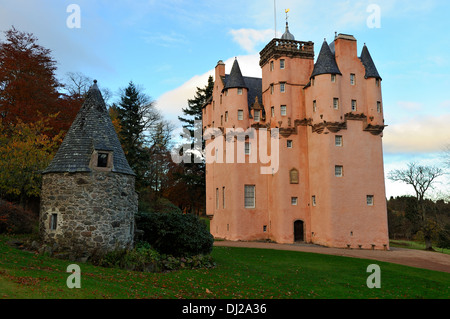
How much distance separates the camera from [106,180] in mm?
16484

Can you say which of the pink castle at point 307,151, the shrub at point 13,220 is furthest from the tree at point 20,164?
the pink castle at point 307,151

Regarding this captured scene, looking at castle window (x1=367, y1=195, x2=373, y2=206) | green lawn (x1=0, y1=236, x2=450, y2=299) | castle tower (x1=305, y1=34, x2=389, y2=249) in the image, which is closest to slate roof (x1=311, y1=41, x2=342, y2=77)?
castle tower (x1=305, y1=34, x2=389, y2=249)

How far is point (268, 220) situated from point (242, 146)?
778cm

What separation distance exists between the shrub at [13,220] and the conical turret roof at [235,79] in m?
22.7

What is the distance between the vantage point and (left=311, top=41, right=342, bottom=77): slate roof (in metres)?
31.5

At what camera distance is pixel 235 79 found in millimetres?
35719

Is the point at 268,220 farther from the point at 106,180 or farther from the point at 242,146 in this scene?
the point at 106,180

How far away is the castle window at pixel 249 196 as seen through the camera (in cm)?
3441

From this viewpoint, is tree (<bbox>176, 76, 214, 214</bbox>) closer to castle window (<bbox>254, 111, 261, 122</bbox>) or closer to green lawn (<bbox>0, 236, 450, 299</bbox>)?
castle window (<bbox>254, 111, 261, 122</bbox>)

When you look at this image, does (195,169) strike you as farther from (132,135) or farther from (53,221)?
(53,221)

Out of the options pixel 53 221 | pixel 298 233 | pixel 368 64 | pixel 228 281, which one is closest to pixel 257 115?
pixel 368 64

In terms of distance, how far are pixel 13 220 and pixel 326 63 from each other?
27.3 metres

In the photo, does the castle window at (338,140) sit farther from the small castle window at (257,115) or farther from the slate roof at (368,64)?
the small castle window at (257,115)
